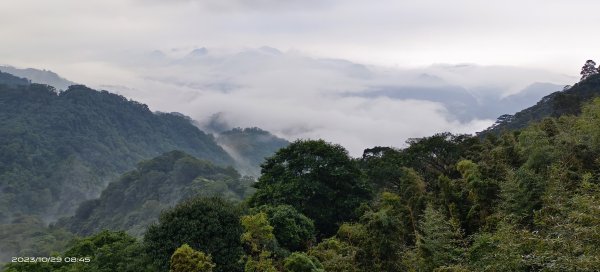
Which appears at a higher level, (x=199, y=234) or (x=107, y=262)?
(x=199, y=234)

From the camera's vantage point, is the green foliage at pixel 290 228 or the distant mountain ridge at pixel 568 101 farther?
the distant mountain ridge at pixel 568 101

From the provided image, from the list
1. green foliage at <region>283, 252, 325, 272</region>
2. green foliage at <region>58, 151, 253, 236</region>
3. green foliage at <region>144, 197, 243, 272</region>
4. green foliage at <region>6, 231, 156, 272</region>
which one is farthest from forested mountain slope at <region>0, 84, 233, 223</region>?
green foliage at <region>283, 252, 325, 272</region>

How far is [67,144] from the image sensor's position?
501 ft

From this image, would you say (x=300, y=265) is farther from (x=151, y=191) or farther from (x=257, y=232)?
(x=151, y=191)

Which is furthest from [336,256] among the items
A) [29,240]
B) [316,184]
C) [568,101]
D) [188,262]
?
[29,240]

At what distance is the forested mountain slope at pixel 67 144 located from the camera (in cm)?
12912

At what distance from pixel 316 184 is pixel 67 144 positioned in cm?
14668

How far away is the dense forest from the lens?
11.5 m

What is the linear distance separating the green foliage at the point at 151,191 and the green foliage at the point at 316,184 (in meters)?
62.9

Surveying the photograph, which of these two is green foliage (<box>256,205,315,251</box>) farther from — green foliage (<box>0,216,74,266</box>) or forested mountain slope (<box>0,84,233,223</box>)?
forested mountain slope (<box>0,84,233,223</box>)

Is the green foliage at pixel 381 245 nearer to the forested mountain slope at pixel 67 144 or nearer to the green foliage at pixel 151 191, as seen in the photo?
the green foliage at pixel 151 191

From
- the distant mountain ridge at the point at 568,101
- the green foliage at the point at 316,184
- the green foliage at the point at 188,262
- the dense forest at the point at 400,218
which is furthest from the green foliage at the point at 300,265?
the distant mountain ridge at the point at 568,101

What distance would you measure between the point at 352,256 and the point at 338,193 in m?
13.5

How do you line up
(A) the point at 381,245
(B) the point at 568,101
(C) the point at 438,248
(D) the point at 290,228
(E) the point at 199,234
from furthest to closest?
1. (B) the point at 568,101
2. (D) the point at 290,228
3. (E) the point at 199,234
4. (A) the point at 381,245
5. (C) the point at 438,248
